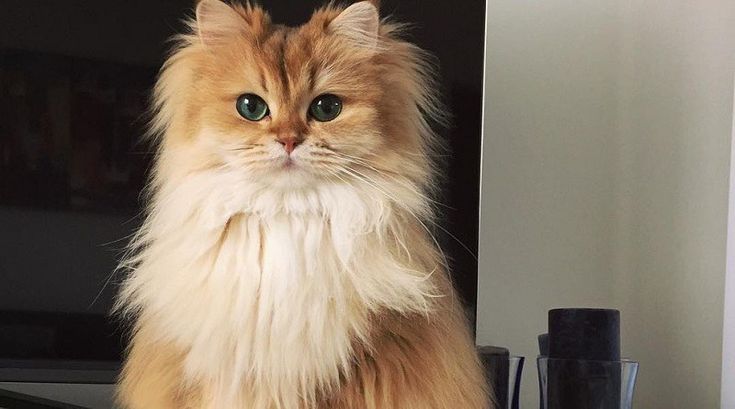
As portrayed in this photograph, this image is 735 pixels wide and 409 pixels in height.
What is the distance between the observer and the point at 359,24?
2.56 ft

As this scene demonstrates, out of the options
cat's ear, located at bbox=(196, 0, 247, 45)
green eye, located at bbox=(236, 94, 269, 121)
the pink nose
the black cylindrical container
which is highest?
cat's ear, located at bbox=(196, 0, 247, 45)

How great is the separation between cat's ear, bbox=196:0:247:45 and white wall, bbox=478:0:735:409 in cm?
82

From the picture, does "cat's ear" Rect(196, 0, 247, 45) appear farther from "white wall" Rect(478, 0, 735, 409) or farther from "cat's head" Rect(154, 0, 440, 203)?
"white wall" Rect(478, 0, 735, 409)

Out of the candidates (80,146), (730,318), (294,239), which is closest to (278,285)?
(294,239)

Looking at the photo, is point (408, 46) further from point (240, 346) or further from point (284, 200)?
point (240, 346)

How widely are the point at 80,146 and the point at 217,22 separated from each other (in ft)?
1.84

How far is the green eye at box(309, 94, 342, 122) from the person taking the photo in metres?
0.75

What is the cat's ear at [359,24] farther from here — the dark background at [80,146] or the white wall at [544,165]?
the white wall at [544,165]

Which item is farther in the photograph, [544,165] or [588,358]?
[544,165]

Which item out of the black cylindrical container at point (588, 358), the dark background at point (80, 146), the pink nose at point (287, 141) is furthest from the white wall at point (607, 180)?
the pink nose at point (287, 141)

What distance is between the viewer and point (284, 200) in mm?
730

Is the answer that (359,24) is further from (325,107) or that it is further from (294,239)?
(294,239)

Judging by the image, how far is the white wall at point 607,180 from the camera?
4.75 ft

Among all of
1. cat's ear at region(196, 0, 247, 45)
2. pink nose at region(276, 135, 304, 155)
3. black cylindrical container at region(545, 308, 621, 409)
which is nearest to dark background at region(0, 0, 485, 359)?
black cylindrical container at region(545, 308, 621, 409)
